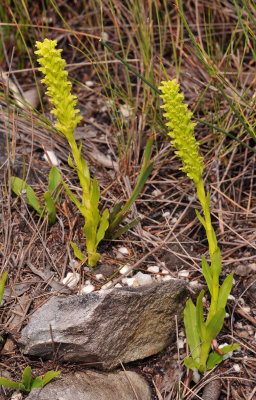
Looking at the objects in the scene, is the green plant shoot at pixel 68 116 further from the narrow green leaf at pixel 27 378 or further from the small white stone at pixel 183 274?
the narrow green leaf at pixel 27 378

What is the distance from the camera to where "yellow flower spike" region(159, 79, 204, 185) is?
1.48 m

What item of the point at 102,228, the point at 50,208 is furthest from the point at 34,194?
the point at 102,228

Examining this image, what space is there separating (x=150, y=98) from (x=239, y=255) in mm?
969

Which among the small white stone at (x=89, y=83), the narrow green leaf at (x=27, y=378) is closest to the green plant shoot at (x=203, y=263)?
the narrow green leaf at (x=27, y=378)

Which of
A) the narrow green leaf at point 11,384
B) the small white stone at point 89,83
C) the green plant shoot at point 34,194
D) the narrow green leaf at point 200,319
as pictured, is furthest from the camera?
the small white stone at point 89,83

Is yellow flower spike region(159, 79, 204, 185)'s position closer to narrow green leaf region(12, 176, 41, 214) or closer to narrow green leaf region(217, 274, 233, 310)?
narrow green leaf region(217, 274, 233, 310)

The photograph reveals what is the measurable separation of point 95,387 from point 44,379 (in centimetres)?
20

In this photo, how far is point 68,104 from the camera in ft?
5.46

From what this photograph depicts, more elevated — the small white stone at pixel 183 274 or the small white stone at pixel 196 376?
the small white stone at pixel 183 274

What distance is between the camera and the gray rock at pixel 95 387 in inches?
66.1

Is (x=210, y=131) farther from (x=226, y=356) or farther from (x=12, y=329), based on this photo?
(x=12, y=329)

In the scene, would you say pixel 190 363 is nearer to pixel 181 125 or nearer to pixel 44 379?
pixel 44 379

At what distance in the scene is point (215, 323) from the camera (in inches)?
67.9

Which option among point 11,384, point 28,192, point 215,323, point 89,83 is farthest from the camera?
point 89,83
